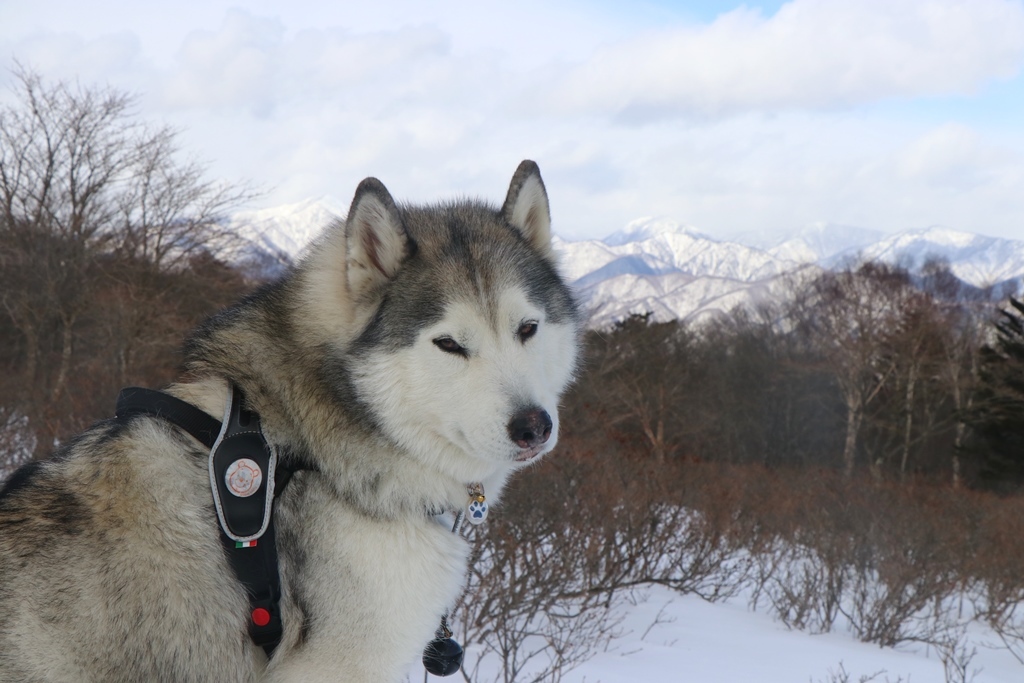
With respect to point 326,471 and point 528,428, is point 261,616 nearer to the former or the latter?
point 326,471

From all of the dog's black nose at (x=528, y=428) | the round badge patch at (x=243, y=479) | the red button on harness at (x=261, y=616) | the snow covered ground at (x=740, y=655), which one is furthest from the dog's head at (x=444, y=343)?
the snow covered ground at (x=740, y=655)

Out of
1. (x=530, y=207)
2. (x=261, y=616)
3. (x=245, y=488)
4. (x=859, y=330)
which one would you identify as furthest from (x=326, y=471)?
(x=859, y=330)

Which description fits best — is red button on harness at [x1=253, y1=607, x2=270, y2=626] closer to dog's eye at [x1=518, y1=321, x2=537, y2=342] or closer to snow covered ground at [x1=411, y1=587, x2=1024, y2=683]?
dog's eye at [x1=518, y1=321, x2=537, y2=342]

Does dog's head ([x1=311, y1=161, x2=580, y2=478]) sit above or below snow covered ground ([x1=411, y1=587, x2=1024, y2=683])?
above

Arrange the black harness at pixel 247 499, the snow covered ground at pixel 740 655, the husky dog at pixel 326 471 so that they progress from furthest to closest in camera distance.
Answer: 1. the snow covered ground at pixel 740 655
2. the black harness at pixel 247 499
3. the husky dog at pixel 326 471

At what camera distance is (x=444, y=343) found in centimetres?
271

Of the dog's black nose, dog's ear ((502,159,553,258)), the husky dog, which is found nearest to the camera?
the husky dog

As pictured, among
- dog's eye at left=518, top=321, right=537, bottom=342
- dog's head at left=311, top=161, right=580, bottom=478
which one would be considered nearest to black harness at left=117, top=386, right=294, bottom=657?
dog's head at left=311, top=161, right=580, bottom=478

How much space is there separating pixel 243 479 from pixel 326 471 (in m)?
0.28

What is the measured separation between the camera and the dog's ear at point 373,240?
2.67m

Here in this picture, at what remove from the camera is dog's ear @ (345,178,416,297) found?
2672 millimetres

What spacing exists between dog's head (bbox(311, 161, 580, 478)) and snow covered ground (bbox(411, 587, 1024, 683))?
11.1 feet

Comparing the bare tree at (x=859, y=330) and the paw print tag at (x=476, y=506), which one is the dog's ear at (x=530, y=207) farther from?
the bare tree at (x=859, y=330)

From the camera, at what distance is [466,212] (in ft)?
10.4
